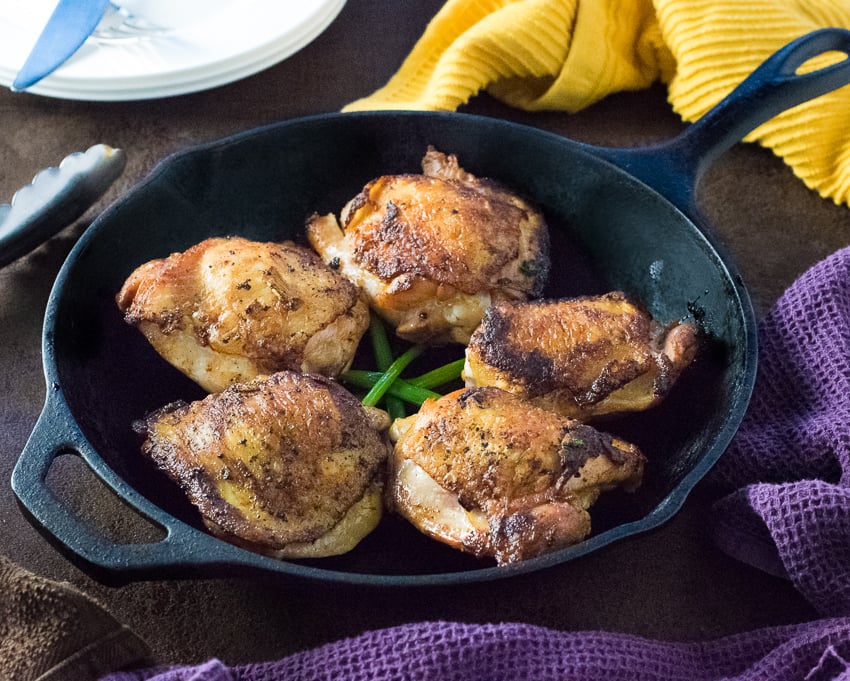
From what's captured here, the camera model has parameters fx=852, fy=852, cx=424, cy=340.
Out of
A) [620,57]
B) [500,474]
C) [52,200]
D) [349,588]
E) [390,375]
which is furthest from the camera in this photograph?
[620,57]

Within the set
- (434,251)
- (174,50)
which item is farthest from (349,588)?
(174,50)

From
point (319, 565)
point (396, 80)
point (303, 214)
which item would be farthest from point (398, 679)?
point (396, 80)

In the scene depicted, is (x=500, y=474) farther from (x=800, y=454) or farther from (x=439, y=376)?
(x=800, y=454)

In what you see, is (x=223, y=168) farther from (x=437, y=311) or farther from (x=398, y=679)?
(x=398, y=679)

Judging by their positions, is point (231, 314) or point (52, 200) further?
point (52, 200)

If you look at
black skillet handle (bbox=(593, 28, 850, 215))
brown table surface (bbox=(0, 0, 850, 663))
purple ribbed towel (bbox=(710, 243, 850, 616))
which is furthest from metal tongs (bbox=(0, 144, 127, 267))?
purple ribbed towel (bbox=(710, 243, 850, 616))
